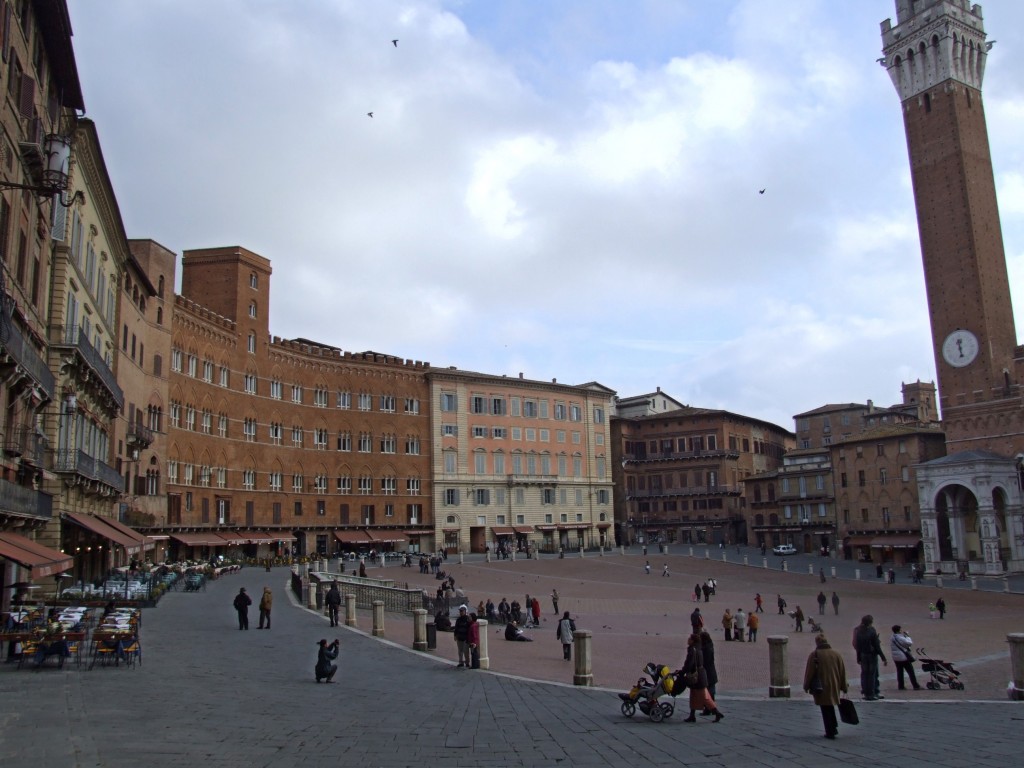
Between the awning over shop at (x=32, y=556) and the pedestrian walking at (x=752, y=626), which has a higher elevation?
the awning over shop at (x=32, y=556)

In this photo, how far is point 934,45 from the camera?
216 feet

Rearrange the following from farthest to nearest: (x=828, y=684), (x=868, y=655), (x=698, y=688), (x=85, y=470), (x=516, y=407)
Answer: (x=516, y=407)
(x=85, y=470)
(x=868, y=655)
(x=698, y=688)
(x=828, y=684)

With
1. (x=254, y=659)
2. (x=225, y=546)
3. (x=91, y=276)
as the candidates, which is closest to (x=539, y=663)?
(x=254, y=659)

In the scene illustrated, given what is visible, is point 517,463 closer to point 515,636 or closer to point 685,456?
point 685,456

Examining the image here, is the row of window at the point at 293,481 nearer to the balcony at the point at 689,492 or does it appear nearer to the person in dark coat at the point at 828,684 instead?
the balcony at the point at 689,492

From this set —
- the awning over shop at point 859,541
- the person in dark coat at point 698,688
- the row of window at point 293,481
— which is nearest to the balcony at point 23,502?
the person in dark coat at point 698,688

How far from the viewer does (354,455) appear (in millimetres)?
71438

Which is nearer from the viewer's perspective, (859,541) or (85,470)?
(85,470)

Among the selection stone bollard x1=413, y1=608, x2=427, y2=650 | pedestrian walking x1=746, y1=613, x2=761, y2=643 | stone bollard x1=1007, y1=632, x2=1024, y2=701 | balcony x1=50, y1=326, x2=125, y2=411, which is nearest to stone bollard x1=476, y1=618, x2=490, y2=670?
stone bollard x1=413, y1=608, x2=427, y2=650

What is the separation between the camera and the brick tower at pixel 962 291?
56.9 meters

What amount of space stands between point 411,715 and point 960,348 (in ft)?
198

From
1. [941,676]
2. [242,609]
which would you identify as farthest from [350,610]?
[941,676]

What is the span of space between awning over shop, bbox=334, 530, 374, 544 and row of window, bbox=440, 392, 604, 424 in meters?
14.0

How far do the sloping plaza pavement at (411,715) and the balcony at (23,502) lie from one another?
4350mm
